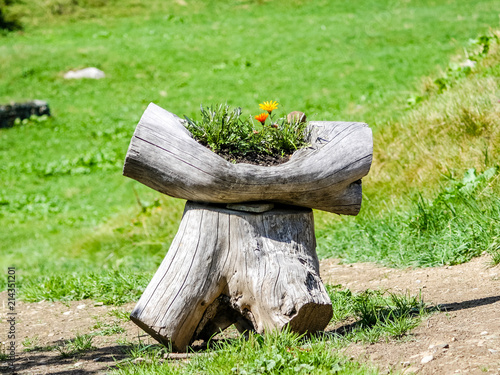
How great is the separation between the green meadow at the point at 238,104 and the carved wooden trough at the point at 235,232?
32 centimetres

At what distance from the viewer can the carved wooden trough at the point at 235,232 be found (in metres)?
3.26

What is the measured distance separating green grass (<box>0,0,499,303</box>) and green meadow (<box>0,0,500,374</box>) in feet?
0.12

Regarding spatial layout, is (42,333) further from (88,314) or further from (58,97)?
(58,97)

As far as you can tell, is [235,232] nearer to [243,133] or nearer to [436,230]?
[243,133]

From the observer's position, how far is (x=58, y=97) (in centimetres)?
1584

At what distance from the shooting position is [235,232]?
337 centimetres

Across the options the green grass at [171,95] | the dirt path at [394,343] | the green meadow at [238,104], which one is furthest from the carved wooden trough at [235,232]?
the green grass at [171,95]

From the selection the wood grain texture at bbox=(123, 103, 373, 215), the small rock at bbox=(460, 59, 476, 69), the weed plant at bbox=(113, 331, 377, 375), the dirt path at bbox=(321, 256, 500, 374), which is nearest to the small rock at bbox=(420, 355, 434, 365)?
the dirt path at bbox=(321, 256, 500, 374)

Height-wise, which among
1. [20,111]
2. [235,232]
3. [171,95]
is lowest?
[235,232]

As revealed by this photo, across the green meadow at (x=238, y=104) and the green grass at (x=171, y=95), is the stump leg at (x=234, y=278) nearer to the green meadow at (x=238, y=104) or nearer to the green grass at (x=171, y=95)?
the green meadow at (x=238, y=104)

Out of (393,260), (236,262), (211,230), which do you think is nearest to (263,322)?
(236,262)

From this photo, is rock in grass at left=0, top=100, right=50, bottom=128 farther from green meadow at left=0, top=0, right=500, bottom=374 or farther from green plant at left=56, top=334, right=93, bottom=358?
green plant at left=56, top=334, right=93, bottom=358

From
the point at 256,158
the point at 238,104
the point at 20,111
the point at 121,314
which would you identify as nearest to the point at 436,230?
the point at 256,158

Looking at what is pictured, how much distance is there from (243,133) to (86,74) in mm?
14589
